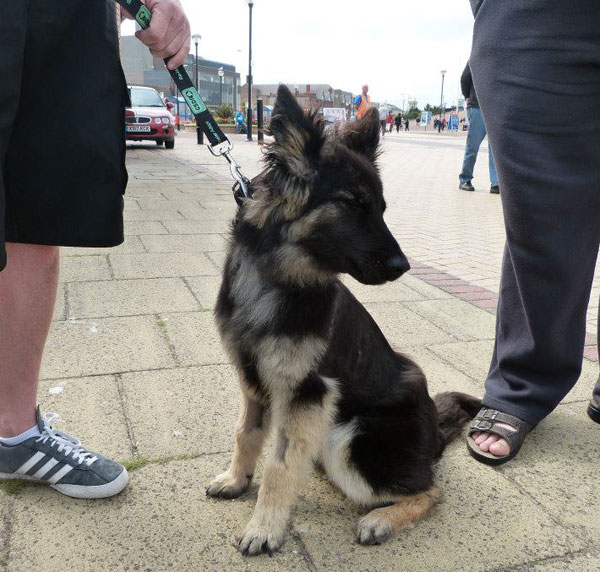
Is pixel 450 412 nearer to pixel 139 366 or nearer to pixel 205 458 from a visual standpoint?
pixel 205 458

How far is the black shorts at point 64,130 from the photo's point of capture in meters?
1.96

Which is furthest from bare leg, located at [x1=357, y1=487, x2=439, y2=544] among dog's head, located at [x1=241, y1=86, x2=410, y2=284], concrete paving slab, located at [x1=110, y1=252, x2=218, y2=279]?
concrete paving slab, located at [x1=110, y1=252, x2=218, y2=279]

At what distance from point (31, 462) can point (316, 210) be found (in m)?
1.56

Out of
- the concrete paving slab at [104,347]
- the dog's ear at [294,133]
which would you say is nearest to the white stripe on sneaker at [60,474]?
the concrete paving slab at [104,347]

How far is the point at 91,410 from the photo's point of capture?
117 inches

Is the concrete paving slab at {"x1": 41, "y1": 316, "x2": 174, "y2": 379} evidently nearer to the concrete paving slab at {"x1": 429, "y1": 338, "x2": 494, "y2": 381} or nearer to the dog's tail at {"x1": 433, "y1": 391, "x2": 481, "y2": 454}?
the dog's tail at {"x1": 433, "y1": 391, "x2": 481, "y2": 454}

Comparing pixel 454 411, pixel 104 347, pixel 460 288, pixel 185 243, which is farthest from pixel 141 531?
pixel 185 243

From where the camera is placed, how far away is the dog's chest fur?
2.23m

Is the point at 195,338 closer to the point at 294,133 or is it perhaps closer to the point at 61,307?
the point at 61,307

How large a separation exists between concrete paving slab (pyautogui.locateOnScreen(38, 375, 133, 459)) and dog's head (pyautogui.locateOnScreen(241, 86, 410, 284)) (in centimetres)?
124

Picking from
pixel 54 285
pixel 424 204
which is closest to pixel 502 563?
pixel 54 285

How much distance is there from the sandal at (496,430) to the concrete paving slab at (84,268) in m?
3.61

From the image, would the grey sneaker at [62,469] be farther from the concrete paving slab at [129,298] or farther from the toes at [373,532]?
the concrete paving slab at [129,298]

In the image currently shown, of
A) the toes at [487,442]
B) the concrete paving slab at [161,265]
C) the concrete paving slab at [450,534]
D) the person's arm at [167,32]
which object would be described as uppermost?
the person's arm at [167,32]
